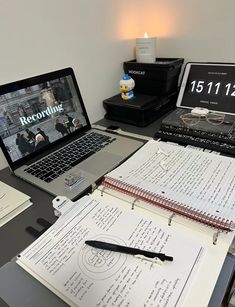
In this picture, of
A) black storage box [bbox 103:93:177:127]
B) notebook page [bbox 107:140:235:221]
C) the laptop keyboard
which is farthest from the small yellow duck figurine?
notebook page [bbox 107:140:235:221]

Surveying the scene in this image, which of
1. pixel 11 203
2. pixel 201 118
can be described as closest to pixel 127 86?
pixel 201 118

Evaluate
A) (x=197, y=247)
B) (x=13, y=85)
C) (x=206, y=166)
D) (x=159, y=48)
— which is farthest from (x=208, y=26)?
(x=197, y=247)

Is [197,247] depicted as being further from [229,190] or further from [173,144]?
[173,144]

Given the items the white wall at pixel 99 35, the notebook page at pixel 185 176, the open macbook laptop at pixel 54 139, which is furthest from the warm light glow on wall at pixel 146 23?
the notebook page at pixel 185 176

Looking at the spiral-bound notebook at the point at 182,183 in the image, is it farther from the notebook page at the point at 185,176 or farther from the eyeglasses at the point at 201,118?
the eyeglasses at the point at 201,118

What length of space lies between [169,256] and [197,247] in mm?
63

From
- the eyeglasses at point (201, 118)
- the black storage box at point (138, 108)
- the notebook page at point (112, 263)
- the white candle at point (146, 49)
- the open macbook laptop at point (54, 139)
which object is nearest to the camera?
the notebook page at point (112, 263)

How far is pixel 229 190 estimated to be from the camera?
0.60m

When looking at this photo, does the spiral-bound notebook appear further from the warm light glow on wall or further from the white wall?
the warm light glow on wall

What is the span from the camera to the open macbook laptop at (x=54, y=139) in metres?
0.73

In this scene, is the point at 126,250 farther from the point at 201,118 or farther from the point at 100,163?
the point at 201,118

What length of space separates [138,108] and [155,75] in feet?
0.69

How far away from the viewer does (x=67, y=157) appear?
0.82 meters

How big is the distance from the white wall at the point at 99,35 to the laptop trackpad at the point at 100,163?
303mm
